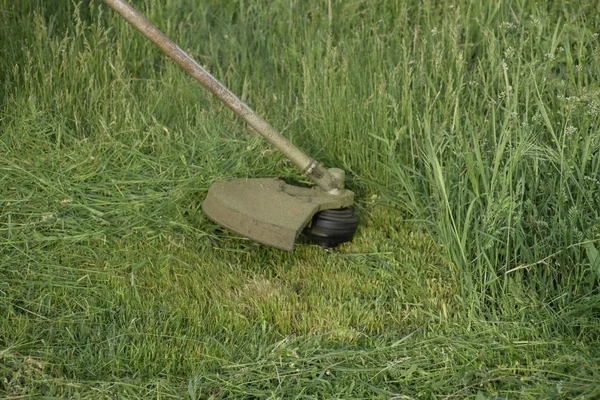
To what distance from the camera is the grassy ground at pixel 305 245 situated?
10.1 ft

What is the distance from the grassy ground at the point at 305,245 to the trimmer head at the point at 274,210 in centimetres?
12

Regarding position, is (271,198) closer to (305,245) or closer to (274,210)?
(274,210)

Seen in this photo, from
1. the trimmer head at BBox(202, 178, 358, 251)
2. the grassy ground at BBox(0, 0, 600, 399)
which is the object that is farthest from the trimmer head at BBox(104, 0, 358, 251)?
the grassy ground at BBox(0, 0, 600, 399)

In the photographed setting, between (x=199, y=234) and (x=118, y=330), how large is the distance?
2.05ft

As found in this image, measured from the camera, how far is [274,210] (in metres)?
3.68

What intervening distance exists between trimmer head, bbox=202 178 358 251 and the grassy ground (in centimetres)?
12

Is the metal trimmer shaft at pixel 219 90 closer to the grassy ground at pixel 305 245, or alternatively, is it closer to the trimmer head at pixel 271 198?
the trimmer head at pixel 271 198

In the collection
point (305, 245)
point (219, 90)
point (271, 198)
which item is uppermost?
point (219, 90)

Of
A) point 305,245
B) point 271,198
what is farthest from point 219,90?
point 305,245

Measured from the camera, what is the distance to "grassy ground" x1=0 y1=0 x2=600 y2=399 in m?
3.08

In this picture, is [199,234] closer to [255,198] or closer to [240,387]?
[255,198]

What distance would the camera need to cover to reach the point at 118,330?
10.8 ft

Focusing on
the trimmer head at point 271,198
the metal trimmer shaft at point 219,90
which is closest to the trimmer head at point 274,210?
the trimmer head at point 271,198

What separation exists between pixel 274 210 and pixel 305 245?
249mm
